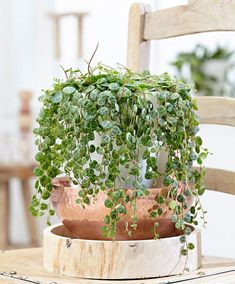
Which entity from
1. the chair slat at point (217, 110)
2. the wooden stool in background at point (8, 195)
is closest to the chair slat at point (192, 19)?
the chair slat at point (217, 110)

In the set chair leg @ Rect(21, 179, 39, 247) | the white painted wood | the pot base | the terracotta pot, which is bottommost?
chair leg @ Rect(21, 179, 39, 247)

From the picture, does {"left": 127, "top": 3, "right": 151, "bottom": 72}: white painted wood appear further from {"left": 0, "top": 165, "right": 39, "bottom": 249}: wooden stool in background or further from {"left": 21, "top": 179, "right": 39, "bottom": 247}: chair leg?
{"left": 21, "top": 179, "right": 39, "bottom": 247}: chair leg

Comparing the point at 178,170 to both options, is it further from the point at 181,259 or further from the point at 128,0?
the point at 128,0

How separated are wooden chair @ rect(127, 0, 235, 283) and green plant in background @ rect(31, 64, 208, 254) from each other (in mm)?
186

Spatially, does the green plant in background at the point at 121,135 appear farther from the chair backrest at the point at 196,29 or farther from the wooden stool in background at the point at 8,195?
the wooden stool in background at the point at 8,195

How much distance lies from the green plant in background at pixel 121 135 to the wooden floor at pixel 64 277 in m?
0.05

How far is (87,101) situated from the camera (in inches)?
42.1

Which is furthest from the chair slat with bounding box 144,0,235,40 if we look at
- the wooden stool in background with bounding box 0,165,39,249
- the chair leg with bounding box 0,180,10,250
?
the chair leg with bounding box 0,180,10,250

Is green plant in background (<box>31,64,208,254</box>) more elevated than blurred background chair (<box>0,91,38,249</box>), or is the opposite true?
green plant in background (<box>31,64,208,254</box>)

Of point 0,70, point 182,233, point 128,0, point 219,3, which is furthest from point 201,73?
point 182,233

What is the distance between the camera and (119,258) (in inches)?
42.7

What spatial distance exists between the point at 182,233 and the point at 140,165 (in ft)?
0.52

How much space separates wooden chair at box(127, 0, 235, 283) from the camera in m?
1.32

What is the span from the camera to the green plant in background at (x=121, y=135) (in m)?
1.07
